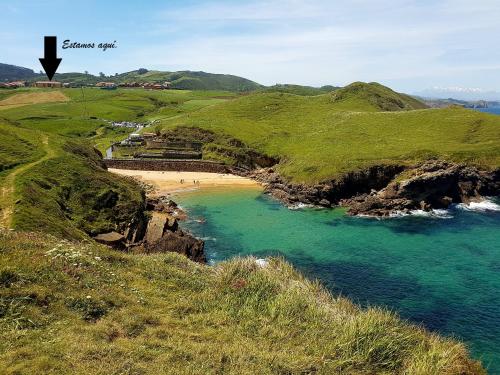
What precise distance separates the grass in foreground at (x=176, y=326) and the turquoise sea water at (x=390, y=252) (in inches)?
544

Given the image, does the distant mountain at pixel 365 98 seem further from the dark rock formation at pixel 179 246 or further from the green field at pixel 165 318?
the green field at pixel 165 318

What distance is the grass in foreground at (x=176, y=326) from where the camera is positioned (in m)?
15.3

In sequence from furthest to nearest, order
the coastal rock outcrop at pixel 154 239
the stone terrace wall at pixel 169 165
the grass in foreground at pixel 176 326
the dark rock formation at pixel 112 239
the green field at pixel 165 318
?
the stone terrace wall at pixel 169 165, the coastal rock outcrop at pixel 154 239, the dark rock formation at pixel 112 239, the green field at pixel 165 318, the grass in foreground at pixel 176 326

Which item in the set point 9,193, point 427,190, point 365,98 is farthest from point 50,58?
point 365,98

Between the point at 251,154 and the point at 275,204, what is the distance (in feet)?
110

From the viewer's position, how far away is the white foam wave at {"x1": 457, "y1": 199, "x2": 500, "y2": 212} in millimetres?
75000

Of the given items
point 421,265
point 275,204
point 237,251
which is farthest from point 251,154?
point 421,265

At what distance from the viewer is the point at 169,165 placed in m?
103

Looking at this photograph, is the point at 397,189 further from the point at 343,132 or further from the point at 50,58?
the point at 50,58

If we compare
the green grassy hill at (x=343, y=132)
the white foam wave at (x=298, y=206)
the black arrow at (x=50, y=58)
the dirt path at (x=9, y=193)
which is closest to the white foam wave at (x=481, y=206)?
the green grassy hill at (x=343, y=132)

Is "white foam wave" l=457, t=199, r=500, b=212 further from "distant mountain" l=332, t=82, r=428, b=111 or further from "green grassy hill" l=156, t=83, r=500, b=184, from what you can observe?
"distant mountain" l=332, t=82, r=428, b=111

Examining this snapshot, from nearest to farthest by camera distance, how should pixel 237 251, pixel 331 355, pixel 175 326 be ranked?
pixel 331 355 < pixel 175 326 < pixel 237 251

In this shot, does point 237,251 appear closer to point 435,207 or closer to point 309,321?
point 309,321

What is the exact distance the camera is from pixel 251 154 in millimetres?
108312
